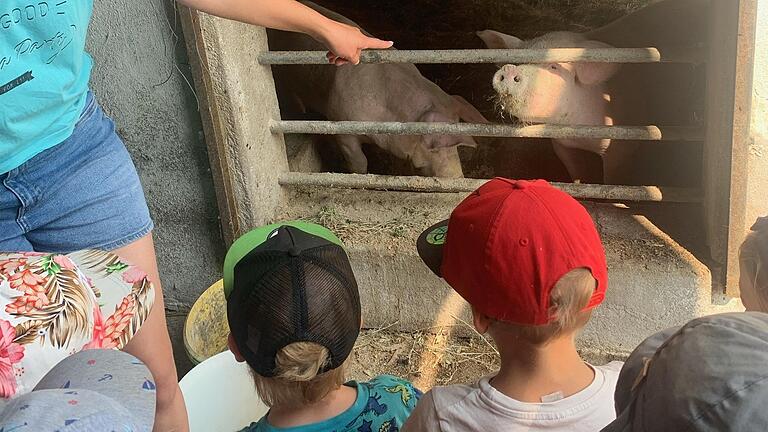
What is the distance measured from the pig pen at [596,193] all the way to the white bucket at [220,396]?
723 mm

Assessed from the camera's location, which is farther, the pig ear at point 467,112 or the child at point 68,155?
the pig ear at point 467,112

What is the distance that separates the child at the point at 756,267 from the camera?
1100 mm

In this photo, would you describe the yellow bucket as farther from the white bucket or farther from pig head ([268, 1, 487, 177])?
pig head ([268, 1, 487, 177])

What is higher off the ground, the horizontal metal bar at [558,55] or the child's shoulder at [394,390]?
the horizontal metal bar at [558,55]

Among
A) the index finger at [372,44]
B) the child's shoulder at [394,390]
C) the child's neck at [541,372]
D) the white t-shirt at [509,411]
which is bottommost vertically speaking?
the child's shoulder at [394,390]

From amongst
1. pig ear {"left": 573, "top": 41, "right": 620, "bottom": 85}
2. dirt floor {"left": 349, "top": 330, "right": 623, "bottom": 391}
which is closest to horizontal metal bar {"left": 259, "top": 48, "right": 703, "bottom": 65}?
pig ear {"left": 573, "top": 41, "right": 620, "bottom": 85}

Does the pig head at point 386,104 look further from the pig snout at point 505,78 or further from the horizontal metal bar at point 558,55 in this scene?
the horizontal metal bar at point 558,55

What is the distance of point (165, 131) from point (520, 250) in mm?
1871

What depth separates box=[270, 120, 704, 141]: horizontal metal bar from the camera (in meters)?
2.55

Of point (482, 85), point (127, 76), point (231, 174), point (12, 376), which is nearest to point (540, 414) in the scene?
point (12, 376)

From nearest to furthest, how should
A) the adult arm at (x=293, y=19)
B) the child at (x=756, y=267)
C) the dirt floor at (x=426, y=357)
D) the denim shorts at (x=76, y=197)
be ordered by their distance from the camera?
the child at (x=756, y=267)
the denim shorts at (x=76, y=197)
the adult arm at (x=293, y=19)
the dirt floor at (x=426, y=357)

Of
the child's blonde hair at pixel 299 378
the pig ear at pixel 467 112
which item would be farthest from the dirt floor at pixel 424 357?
the child's blonde hair at pixel 299 378

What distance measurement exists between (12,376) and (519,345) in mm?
886

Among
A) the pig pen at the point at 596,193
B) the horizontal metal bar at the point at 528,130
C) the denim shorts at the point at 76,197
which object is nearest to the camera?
the denim shorts at the point at 76,197
